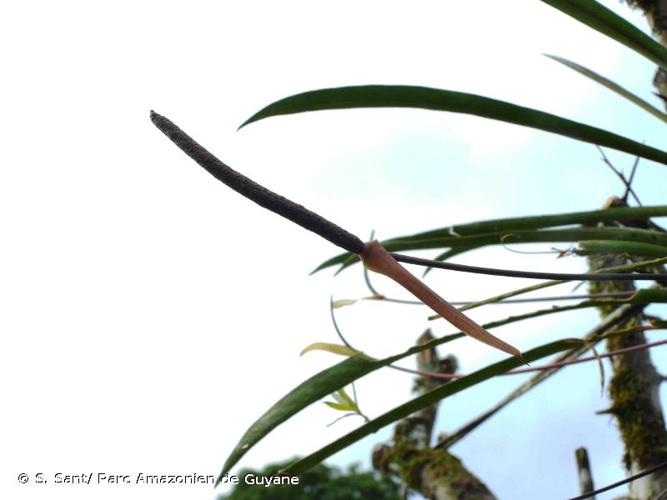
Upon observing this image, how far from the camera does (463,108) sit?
81 cm

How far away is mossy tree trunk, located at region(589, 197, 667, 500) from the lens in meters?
1.62

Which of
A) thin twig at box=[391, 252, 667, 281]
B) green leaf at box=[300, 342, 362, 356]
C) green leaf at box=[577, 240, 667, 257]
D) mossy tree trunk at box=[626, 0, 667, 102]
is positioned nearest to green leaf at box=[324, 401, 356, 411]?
green leaf at box=[300, 342, 362, 356]

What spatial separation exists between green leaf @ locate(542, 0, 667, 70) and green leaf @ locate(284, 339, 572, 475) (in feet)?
1.14

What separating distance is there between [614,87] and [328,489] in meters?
10.2

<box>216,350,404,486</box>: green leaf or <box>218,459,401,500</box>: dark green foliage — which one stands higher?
<box>218,459,401,500</box>: dark green foliage

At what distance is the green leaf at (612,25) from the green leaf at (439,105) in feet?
0.34

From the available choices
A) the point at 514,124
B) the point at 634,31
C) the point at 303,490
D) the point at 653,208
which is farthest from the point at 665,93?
the point at 303,490

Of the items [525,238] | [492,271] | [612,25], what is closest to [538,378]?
[525,238]

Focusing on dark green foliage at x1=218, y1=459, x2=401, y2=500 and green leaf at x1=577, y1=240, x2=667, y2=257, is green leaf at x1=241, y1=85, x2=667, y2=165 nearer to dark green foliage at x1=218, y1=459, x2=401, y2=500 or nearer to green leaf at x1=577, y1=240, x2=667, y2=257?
green leaf at x1=577, y1=240, x2=667, y2=257

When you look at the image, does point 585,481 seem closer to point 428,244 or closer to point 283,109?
point 428,244

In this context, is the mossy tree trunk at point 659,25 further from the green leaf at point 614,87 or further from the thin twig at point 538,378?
the thin twig at point 538,378

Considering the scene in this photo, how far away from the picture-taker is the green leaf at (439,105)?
75 centimetres

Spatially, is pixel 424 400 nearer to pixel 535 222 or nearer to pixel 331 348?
pixel 331 348

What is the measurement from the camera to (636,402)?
5.61 ft
